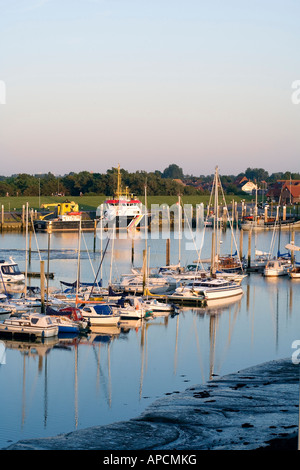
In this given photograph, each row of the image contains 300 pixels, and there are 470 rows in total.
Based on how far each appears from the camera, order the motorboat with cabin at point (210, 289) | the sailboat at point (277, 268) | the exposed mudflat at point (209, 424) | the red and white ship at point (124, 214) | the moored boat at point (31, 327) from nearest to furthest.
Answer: the exposed mudflat at point (209, 424), the moored boat at point (31, 327), the motorboat with cabin at point (210, 289), the sailboat at point (277, 268), the red and white ship at point (124, 214)

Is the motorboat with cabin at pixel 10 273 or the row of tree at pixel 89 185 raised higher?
the row of tree at pixel 89 185

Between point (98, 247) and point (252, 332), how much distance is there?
29395 mm

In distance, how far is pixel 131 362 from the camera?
68.2 ft

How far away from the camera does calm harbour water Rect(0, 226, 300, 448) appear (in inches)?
Answer: 636

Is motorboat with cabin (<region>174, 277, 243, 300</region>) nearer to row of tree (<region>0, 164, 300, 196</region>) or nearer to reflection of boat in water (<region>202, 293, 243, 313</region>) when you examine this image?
reflection of boat in water (<region>202, 293, 243, 313</region>)

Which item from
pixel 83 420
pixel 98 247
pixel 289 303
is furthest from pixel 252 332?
→ pixel 98 247

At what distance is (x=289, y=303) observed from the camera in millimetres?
31234

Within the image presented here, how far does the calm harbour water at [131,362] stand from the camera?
1616cm

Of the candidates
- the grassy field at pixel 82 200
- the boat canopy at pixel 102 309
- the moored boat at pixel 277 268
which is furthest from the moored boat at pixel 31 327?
the grassy field at pixel 82 200

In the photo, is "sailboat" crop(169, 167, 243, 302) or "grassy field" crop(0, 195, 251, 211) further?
"grassy field" crop(0, 195, 251, 211)

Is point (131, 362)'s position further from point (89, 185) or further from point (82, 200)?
point (89, 185)

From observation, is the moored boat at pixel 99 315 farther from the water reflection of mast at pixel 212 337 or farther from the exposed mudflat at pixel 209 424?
the exposed mudflat at pixel 209 424

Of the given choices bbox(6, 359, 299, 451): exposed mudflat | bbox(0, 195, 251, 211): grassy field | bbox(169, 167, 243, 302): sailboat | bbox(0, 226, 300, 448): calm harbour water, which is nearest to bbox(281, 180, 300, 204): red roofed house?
bbox(0, 195, 251, 211): grassy field
